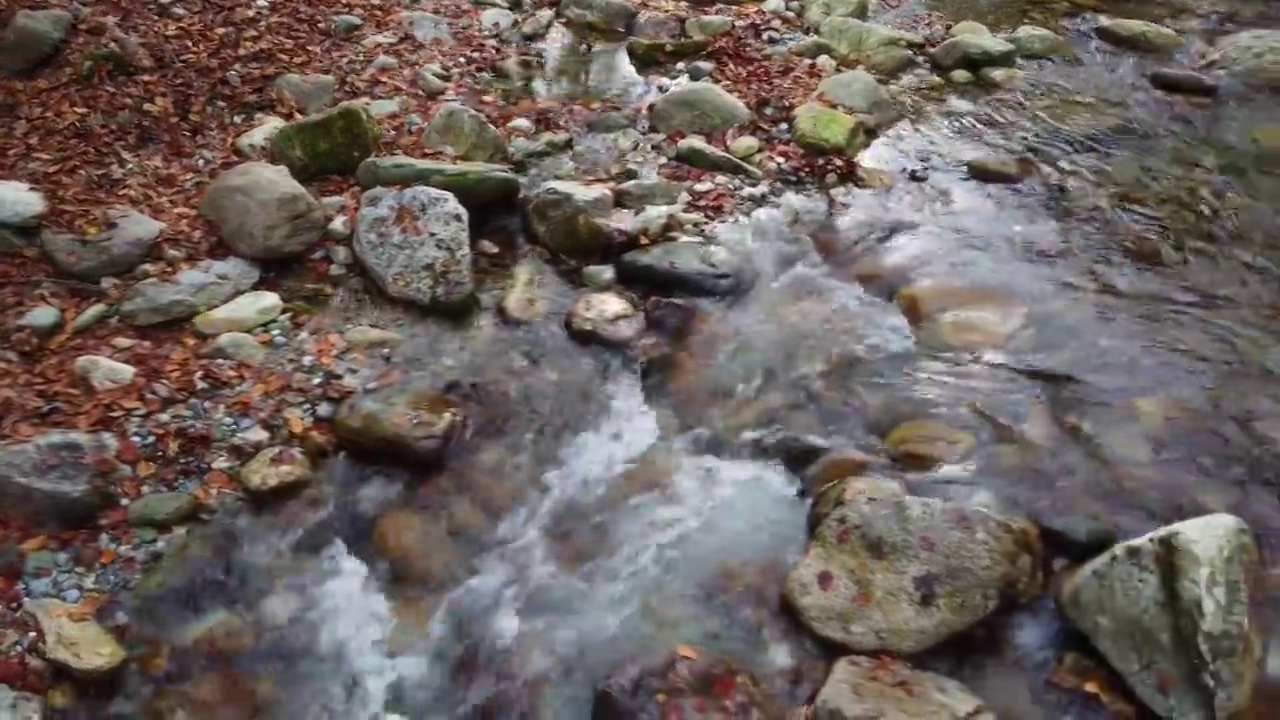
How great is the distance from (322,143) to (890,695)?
17.0 ft

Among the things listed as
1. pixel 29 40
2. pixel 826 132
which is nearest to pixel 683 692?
pixel 826 132

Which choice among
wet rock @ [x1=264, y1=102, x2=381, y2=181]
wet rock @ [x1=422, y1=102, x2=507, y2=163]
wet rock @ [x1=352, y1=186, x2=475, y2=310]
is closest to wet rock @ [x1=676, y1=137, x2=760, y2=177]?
wet rock @ [x1=422, y1=102, x2=507, y2=163]

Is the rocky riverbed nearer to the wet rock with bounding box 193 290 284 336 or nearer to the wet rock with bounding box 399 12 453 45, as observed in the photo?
the wet rock with bounding box 193 290 284 336

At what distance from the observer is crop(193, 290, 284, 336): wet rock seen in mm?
5301

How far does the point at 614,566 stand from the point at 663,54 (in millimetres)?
6065

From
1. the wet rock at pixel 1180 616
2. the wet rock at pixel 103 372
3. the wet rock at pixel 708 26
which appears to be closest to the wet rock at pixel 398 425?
the wet rock at pixel 103 372

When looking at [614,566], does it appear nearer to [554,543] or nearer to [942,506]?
[554,543]

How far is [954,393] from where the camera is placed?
530 centimetres

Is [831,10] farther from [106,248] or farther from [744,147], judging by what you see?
[106,248]

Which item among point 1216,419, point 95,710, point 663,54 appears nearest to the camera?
point 95,710

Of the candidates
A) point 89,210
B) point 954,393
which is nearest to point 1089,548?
point 954,393

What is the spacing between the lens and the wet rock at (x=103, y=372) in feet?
15.7

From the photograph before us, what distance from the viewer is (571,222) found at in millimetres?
6199

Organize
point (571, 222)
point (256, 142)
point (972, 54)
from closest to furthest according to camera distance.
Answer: point (571, 222) < point (256, 142) < point (972, 54)
